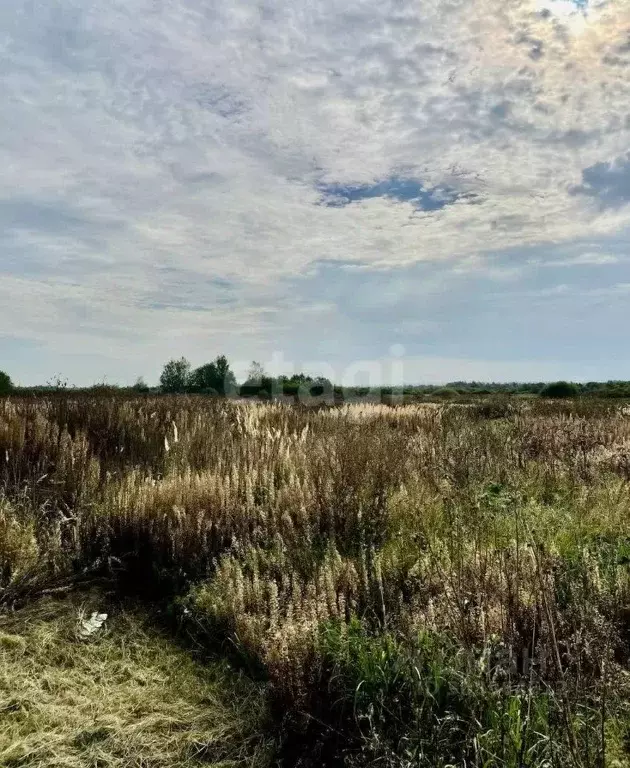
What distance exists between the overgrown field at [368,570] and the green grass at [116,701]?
0.11 metres

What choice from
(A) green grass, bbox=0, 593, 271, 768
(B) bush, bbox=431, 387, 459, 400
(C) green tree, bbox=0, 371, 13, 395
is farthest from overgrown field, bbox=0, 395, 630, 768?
(B) bush, bbox=431, 387, 459, 400

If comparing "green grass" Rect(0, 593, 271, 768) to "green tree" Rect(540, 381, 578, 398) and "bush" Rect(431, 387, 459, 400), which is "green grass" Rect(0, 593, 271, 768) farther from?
"green tree" Rect(540, 381, 578, 398)

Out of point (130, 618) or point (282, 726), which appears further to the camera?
point (130, 618)

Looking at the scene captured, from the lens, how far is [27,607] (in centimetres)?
455

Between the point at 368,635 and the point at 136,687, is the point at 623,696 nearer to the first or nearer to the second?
the point at 368,635

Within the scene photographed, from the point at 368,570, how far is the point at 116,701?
1735 mm

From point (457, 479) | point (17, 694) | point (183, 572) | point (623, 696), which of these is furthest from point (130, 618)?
point (457, 479)

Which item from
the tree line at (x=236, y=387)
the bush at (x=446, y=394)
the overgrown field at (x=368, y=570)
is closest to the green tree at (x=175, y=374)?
the tree line at (x=236, y=387)

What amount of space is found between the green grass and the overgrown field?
11 cm

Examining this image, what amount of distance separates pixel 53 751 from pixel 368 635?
1.65 m

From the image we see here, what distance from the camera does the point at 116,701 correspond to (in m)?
3.58

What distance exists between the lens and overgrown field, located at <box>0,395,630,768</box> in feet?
9.32

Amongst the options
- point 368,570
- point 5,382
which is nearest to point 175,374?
point 5,382

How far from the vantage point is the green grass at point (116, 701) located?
3.13 m
